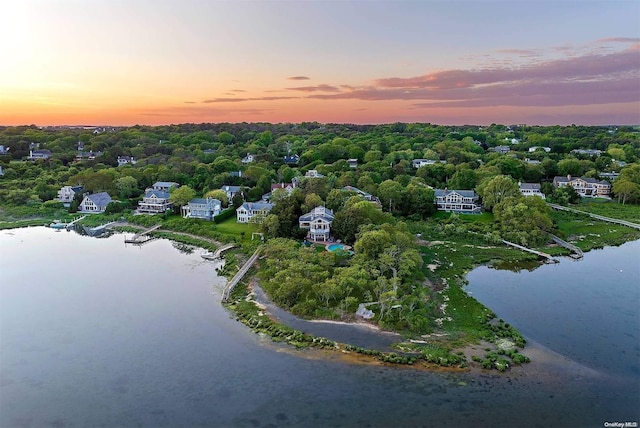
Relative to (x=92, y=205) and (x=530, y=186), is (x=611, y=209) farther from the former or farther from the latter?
(x=92, y=205)

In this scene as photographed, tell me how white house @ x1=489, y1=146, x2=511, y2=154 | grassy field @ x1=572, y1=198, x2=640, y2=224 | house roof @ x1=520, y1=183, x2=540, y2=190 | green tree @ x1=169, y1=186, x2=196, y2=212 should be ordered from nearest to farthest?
1. grassy field @ x1=572, y1=198, x2=640, y2=224
2. green tree @ x1=169, y1=186, x2=196, y2=212
3. house roof @ x1=520, y1=183, x2=540, y2=190
4. white house @ x1=489, y1=146, x2=511, y2=154

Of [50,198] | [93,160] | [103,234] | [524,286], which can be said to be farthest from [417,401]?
[93,160]

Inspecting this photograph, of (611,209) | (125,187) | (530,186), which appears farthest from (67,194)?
(611,209)

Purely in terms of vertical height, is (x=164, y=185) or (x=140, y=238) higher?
(x=164, y=185)

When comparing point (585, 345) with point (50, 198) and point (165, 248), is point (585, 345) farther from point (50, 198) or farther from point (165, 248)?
point (50, 198)

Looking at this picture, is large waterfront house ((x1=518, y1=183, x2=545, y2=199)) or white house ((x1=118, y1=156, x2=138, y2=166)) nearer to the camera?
large waterfront house ((x1=518, y1=183, x2=545, y2=199))

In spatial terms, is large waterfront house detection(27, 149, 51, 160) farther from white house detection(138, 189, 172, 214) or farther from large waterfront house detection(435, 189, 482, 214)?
large waterfront house detection(435, 189, 482, 214)

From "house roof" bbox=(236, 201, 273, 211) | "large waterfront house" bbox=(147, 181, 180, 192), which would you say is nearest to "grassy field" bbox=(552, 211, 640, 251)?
"house roof" bbox=(236, 201, 273, 211)
